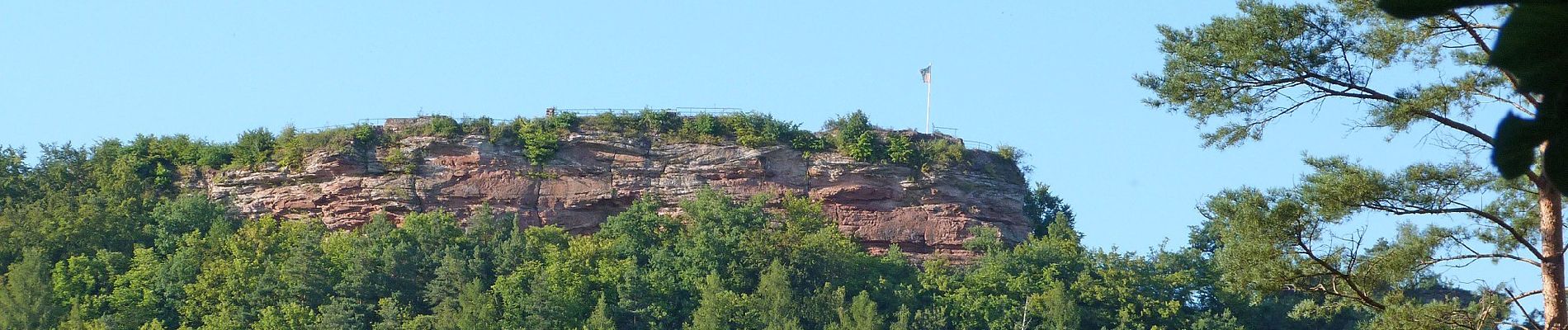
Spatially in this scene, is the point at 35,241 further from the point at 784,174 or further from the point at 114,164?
the point at 784,174

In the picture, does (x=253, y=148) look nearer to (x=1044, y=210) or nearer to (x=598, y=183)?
(x=598, y=183)

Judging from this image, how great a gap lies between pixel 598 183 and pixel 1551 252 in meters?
40.7

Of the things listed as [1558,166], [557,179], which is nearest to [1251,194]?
[1558,166]


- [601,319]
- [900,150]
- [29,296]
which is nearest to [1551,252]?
[601,319]

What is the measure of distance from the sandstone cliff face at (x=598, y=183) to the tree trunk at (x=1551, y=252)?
37.9 metres

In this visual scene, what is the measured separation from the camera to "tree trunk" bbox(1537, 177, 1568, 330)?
48.7 ft

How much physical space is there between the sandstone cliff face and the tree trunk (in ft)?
124

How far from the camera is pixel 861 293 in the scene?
48.3m

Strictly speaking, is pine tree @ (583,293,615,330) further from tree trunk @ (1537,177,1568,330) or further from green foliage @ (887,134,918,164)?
tree trunk @ (1537,177,1568,330)

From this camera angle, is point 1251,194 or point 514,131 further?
point 514,131

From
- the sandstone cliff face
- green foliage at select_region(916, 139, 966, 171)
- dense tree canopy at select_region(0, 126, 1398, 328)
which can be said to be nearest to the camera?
dense tree canopy at select_region(0, 126, 1398, 328)

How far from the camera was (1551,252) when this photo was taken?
15.1 m

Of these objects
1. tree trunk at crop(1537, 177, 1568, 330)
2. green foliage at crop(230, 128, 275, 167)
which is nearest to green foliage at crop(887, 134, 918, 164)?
green foliage at crop(230, 128, 275, 167)

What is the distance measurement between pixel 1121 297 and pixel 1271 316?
4740mm
